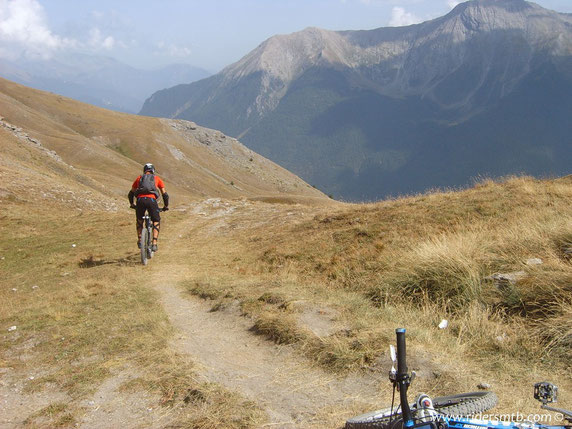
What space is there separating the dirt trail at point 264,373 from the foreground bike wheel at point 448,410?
590 millimetres

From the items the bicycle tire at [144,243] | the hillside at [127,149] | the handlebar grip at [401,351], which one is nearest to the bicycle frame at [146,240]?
the bicycle tire at [144,243]

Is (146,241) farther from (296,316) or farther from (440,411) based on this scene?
(440,411)

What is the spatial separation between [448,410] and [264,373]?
8.86 feet

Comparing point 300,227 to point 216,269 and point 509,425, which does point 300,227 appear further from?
point 509,425

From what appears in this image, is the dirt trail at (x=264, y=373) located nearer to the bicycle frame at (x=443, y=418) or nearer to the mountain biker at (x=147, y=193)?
the bicycle frame at (x=443, y=418)

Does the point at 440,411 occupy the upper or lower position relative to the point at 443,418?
lower

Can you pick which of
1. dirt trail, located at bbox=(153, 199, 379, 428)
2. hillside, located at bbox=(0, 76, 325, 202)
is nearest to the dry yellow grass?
dirt trail, located at bbox=(153, 199, 379, 428)

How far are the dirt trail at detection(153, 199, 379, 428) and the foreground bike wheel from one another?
590 millimetres

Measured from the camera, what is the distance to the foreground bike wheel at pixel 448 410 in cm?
348

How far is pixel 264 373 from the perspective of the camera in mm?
5633

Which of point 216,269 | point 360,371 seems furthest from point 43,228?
point 360,371

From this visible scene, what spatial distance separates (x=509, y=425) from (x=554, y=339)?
3.25 meters

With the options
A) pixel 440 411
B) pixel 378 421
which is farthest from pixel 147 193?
pixel 440 411

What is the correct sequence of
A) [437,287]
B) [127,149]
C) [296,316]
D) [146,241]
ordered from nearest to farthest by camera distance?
1. [296,316]
2. [437,287]
3. [146,241]
4. [127,149]
